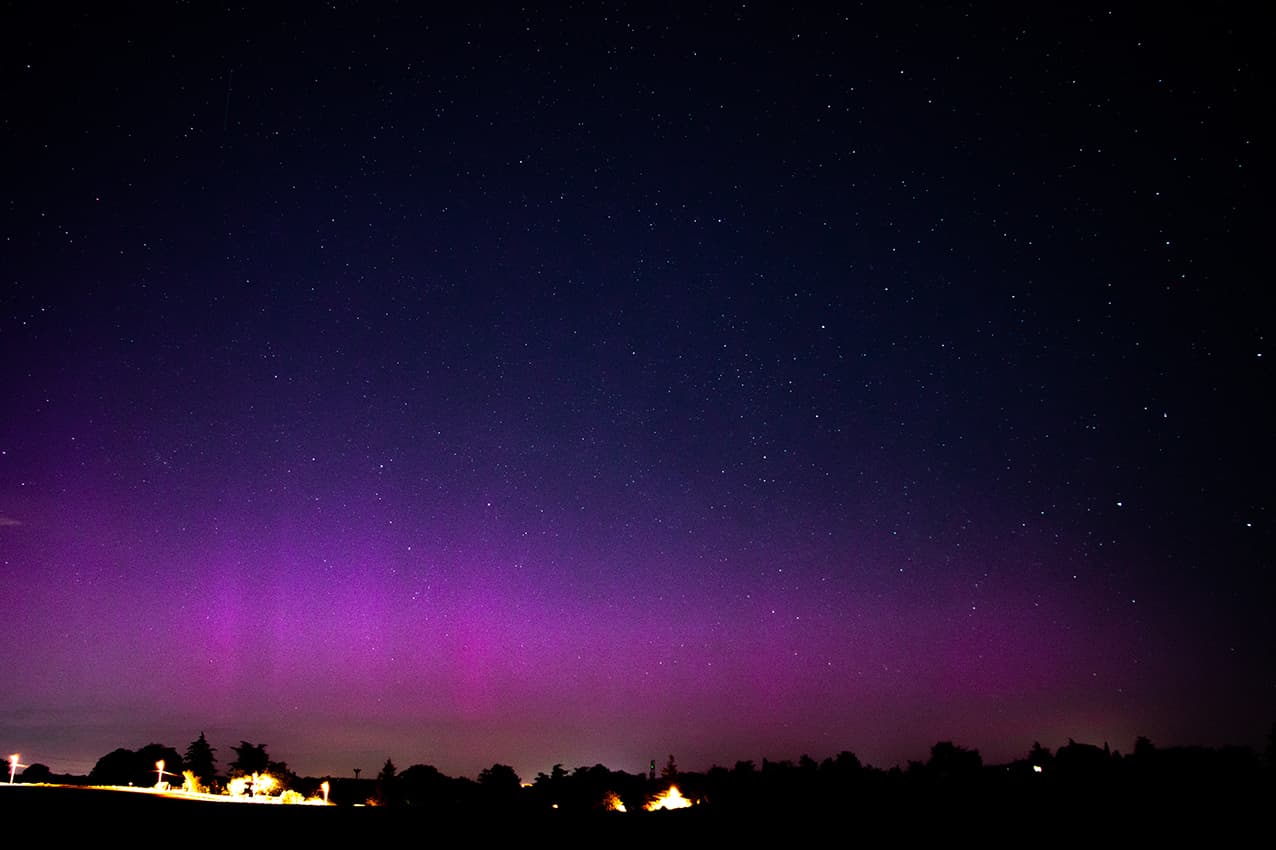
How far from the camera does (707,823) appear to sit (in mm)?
15594

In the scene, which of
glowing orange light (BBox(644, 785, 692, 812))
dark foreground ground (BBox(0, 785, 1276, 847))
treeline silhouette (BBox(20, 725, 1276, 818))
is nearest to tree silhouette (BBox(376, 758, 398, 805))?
treeline silhouette (BBox(20, 725, 1276, 818))

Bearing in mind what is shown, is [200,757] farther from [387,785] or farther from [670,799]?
[670,799]

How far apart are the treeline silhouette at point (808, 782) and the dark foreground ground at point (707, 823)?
0.35 metres

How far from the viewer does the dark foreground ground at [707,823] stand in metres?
9.88

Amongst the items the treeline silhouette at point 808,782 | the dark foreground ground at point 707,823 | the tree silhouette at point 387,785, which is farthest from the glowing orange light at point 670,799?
the dark foreground ground at point 707,823

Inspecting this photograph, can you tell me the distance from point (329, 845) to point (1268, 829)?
14.1 metres

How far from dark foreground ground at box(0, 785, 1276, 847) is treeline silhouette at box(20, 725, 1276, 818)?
1.14ft

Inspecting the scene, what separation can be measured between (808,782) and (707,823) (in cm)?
1802

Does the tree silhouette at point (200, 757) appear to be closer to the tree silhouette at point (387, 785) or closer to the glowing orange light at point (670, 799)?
the tree silhouette at point (387, 785)

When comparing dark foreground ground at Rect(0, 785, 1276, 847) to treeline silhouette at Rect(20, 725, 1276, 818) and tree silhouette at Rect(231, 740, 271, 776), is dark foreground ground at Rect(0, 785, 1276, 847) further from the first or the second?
tree silhouette at Rect(231, 740, 271, 776)

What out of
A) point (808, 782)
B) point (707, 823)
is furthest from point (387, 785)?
point (707, 823)

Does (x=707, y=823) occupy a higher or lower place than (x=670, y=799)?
higher

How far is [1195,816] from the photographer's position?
42.0ft

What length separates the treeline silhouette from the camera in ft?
51.5
